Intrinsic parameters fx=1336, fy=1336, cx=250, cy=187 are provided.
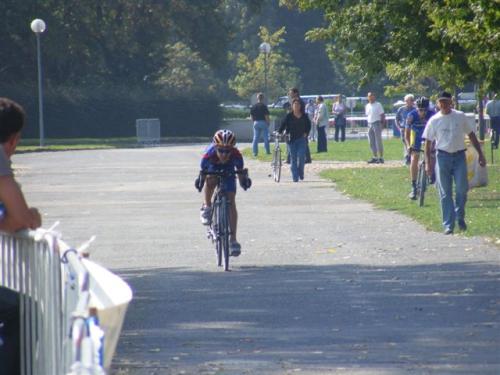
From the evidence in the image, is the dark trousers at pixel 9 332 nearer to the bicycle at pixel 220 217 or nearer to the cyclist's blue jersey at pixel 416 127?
the bicycle at pixel 220 217

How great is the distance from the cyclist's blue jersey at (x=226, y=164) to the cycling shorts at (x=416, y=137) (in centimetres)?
883

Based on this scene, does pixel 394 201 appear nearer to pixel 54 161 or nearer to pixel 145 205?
pixel 145 205

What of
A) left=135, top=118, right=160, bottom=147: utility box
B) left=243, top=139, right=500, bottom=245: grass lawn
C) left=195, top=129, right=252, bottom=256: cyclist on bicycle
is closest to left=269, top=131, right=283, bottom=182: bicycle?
left=243, top=139, right=500, bottom=245: grass lawn

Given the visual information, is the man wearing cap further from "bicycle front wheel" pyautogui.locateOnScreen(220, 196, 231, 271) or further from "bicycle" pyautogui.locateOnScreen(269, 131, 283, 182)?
"bicycle" pyautogui.locateOnScreen(269, 131, 283, 182)

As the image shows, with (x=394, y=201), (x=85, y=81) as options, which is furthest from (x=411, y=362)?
(x=85, y=81)

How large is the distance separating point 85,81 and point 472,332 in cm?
5968

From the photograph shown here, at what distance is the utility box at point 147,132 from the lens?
59.2 metres

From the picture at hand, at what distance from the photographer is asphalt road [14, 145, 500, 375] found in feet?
28.8

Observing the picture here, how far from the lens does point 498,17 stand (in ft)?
52.1

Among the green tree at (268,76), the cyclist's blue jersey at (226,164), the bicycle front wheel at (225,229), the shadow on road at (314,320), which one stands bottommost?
the shadow on road at (314,320)

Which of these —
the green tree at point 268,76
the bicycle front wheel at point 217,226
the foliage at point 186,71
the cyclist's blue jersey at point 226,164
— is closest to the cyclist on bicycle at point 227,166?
the cyclist's blue jersey at point 226,164

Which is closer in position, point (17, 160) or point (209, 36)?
point (17, 160)

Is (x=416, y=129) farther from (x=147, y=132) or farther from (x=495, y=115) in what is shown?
(x=147, y=132)

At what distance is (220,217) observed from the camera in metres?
14.0
